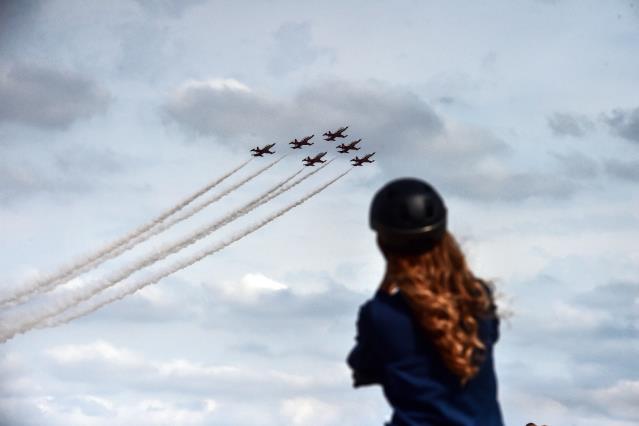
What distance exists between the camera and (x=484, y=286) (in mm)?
6637

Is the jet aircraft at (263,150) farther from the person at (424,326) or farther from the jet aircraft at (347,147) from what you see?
the person at (424,326)

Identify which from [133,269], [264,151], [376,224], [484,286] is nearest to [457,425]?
[484,286]

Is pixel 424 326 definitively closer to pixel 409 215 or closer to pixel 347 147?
pixel 409 215

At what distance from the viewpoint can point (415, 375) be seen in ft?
21.7

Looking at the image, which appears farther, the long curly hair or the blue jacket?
the blue jacket

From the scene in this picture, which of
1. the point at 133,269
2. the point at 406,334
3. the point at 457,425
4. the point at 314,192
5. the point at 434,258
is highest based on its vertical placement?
the point at 314,192

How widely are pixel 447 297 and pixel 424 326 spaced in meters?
0.22

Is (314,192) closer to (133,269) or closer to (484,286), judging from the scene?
(133,269)

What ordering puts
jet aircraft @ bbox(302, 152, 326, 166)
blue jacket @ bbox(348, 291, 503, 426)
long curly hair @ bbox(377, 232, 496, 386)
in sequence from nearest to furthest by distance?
long curly hair @ bbox(377, 232, 496, 386), blue jacket @ bbox(348, 291, 503, 426), jet aircraft @ bbox(302, 152, 326, 166)

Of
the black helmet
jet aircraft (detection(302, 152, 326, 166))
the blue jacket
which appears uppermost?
jet aircraft (detection(302, 152, 326, 166))

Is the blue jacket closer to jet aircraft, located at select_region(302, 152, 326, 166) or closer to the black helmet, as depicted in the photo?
the black helmet

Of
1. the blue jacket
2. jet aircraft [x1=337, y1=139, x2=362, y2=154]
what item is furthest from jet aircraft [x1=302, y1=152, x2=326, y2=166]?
the blue jacket

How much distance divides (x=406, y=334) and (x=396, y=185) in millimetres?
903

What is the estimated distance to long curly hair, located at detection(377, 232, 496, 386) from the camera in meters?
6.39
